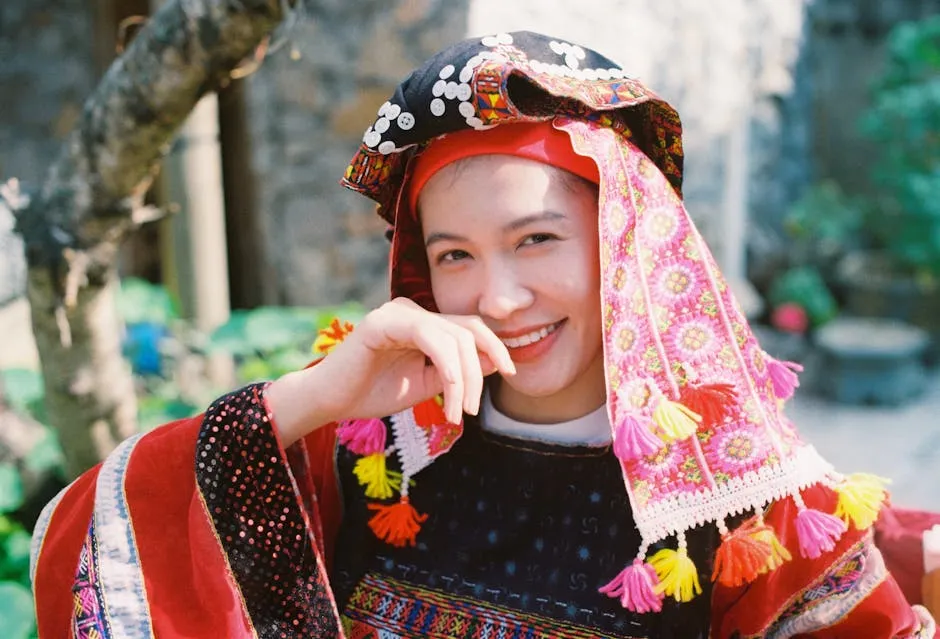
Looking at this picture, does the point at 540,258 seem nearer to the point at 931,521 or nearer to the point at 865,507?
the point at 865,507

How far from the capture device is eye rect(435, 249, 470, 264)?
1364 mm

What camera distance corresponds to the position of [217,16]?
1740 mm

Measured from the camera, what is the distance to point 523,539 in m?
1.48

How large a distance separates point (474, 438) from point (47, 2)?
477cm

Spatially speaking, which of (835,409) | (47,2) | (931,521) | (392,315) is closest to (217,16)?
(392,315)

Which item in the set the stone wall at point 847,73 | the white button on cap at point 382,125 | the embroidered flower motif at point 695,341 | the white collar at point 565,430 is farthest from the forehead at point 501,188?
the stone wall at point 847,73

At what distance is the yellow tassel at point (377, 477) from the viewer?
1538 mm

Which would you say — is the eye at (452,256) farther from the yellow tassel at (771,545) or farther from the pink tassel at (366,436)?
the yellow tassel at (771,545)

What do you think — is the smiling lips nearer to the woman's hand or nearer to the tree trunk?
the woman's hand

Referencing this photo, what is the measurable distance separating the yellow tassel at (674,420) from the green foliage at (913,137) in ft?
16.7

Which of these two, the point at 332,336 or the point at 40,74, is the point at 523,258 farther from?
the point at 40,74

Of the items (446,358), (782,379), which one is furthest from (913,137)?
(446,358)

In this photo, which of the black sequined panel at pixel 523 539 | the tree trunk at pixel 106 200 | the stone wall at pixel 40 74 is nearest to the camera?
the black sequined panel at pixel 523 539

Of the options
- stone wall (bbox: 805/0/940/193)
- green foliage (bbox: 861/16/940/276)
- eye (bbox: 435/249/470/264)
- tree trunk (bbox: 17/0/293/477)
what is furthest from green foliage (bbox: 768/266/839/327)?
eye (bbox: 435/249/470/264)
